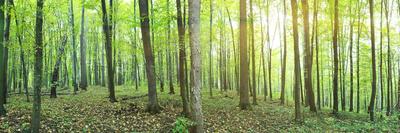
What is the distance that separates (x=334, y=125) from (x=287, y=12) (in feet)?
38.5

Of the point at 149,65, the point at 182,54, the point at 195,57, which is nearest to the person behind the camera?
the point at 195,57

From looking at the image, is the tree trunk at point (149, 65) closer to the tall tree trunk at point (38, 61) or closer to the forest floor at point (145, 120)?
the forest floor at point (145, 120)

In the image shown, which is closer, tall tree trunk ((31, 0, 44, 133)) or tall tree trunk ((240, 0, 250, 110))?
tall tree trunk ((31, 0, 44, 133))

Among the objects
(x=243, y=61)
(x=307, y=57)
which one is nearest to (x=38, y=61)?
(x=243, y=61)

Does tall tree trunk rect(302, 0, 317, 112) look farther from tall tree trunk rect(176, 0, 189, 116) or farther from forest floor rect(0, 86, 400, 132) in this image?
tall tree trunk rect(176, 0, 189, 116)

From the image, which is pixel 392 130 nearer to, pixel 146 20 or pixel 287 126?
pixel 287 126

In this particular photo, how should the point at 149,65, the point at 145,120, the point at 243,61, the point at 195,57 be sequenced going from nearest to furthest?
1. the point at 195,57
2. the point at 145,120
3. the point at 149,65
4. the point at 243,61

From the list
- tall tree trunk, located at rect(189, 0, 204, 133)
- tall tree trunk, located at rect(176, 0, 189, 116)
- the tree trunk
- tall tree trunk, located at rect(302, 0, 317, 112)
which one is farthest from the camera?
tall tree trunk, located at rect(302, 0, 317, 112)

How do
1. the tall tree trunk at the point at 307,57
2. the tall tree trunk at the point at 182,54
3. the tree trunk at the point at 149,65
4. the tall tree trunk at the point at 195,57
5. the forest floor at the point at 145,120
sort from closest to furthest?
1. the tall tree trunk at the point at 195,57
2. the forest floor at the point at 145,120
3. the tall tree trunk at the point at 182,54
4. the tree trunk at the point at 149,65
5. the tall tree trunk at the point at 307,57

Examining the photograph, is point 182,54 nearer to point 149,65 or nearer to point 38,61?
point 149,65

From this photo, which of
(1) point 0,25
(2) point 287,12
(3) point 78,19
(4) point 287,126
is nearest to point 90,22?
(3) point 78,19

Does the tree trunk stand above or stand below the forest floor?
above

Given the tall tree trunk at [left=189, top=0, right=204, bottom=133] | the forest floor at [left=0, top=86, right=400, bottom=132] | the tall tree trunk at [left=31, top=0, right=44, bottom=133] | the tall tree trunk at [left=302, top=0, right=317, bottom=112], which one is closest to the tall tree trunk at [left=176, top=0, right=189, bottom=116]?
the forest floor at [left=0, top=86, right=400, bottom=132]

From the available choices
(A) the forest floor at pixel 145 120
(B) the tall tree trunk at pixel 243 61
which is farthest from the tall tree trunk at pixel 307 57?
(B) the tall tree trunk at pixel 243 61
